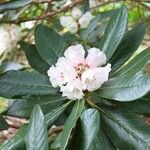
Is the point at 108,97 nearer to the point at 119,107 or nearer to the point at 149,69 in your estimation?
the point at 119,107

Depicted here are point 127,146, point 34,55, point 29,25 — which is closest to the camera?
point 127,146

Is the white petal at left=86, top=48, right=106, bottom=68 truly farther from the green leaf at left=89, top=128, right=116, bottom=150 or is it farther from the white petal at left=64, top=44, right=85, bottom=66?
the green leaf at left=89, top=128, right=116, bottom=150

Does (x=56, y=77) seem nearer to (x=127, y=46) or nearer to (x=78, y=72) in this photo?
(x=78, y=72)

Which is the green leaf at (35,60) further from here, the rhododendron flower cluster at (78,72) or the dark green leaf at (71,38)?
the dark green leaf at (71,38)

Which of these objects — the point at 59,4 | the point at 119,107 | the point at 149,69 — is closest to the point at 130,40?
the point at 119,107

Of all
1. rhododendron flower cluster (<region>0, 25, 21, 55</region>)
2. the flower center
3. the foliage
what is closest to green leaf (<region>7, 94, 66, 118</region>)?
the foliage

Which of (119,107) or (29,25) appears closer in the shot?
(119,107)
